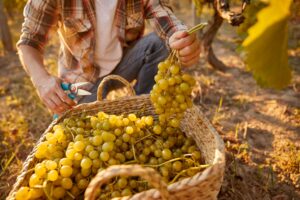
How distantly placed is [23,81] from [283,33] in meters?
3.21

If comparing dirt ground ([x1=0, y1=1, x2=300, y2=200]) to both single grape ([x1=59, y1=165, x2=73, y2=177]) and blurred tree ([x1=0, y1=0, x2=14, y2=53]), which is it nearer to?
blurred tree ([x1=0, y1=0, x2=14, y2=53])

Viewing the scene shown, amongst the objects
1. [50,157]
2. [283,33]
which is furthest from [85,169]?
[283,33]

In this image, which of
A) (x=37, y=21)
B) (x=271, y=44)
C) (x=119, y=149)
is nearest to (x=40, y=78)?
(x=37, y=21)

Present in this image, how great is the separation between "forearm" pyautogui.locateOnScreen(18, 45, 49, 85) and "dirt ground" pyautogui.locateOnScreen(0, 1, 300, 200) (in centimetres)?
61

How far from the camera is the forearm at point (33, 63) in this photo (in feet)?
6.31

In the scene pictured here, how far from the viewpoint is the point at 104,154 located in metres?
1.44

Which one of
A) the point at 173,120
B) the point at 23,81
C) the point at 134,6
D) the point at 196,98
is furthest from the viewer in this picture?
the point at 23,81

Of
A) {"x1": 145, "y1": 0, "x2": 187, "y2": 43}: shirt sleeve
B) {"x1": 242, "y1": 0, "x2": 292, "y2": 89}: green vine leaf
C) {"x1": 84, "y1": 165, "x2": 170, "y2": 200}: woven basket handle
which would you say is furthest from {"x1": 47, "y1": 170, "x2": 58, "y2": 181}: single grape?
{"x1": 145, "y1": 0, "x2": 187, "y2": 43}: shirt sleeve

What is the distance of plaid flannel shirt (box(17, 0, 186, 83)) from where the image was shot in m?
2.06

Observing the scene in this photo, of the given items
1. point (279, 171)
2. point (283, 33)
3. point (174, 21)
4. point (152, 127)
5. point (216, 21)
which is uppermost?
point (283, 33)

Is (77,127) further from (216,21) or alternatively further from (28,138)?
(216,21)

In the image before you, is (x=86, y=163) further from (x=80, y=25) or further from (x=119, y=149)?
(x=80, y=25)

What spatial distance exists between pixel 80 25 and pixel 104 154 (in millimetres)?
1052

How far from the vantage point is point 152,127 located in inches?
68.8
